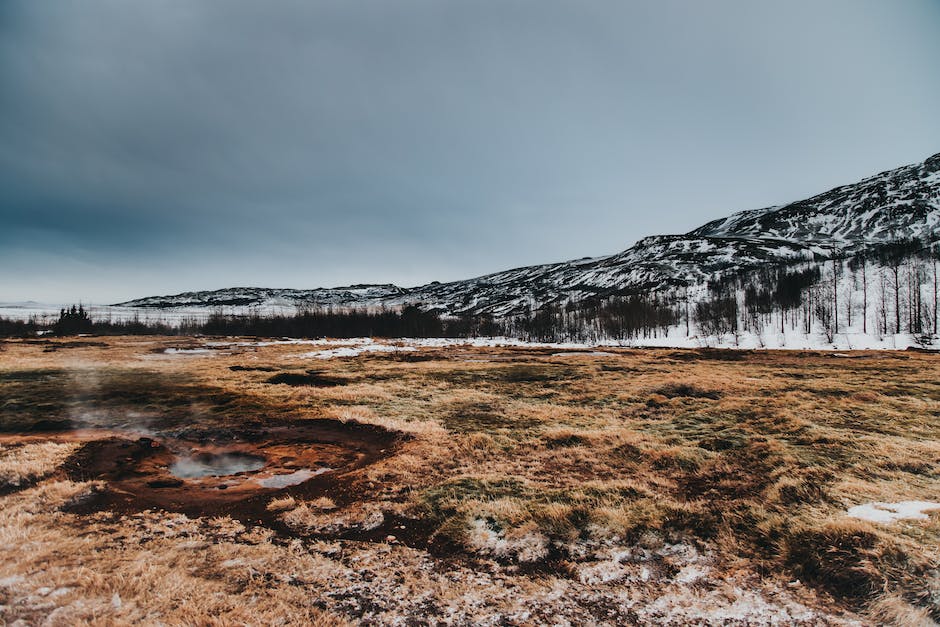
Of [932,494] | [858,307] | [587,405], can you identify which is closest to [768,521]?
[932,494]

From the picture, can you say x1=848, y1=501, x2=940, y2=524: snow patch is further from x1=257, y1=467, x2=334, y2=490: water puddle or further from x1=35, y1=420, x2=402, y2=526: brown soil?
x1=257, y1=467, x2=334, y2=490: water puddle

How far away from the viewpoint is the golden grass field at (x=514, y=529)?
5852 mm

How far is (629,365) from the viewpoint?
36938mm

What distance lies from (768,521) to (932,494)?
4.34 meters

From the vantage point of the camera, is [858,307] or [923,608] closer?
[923,608]

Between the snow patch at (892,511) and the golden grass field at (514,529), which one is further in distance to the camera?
the snow patch at (892,511)

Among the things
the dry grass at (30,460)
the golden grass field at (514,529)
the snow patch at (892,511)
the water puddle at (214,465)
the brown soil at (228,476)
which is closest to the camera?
the golden grass field at (514,529)

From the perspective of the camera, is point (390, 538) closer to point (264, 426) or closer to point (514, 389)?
point (264, 426)

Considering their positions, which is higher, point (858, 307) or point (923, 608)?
point (858, 307)

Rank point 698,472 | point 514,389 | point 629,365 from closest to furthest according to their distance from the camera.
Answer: point 698,472 < point 514,389 < point 629,365

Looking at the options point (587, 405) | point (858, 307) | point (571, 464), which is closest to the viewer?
point (571, 464)

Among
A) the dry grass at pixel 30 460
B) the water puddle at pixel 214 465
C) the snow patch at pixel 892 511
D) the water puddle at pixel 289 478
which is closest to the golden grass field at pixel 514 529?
the dry grass at pixel 30 460

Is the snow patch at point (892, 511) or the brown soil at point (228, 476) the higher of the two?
the snow patch at point (892, 511)

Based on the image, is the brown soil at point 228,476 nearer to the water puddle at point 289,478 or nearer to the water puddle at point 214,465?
the water puddle at point 289,478
